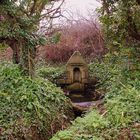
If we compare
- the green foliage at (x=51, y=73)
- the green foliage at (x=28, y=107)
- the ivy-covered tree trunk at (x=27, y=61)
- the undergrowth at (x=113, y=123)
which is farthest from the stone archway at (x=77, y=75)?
the undergrowth at (x=113, y=123)

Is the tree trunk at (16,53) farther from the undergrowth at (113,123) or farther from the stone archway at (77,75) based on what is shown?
the stone archway at (77,75)

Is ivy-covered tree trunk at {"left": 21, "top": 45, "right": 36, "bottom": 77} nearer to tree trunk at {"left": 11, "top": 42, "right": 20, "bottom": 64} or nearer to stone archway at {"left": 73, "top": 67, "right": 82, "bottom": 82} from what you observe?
tree trunk at {"left": 11, "top": 42, "right": 20, "bottom": 64}

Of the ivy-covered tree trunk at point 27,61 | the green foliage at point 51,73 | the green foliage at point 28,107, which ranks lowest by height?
the green foliage at point 28,107

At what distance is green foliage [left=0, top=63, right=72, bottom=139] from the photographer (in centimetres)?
827

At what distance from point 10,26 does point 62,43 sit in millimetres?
11300

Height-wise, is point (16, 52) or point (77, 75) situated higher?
point (16, 52)

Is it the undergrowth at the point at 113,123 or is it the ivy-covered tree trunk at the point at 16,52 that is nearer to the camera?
the undergrowth at the point at 113,123

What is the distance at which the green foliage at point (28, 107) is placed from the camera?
27.1ft

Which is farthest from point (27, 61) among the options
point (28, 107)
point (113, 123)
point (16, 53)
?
point (113, 123)

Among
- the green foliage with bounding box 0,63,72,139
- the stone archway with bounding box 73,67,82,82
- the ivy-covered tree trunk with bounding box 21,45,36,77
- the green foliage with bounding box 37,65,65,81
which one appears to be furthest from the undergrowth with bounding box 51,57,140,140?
the green foliage with bounding box 37,65,65,81

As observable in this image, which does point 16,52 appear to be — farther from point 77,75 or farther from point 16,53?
point 77,75

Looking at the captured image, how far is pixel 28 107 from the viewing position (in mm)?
8852

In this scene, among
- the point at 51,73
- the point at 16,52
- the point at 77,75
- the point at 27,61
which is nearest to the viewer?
the point at 27,61

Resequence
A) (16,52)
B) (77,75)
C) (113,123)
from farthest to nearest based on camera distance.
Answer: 1. (77,75)
2. (16,52)
3. (113,123)
